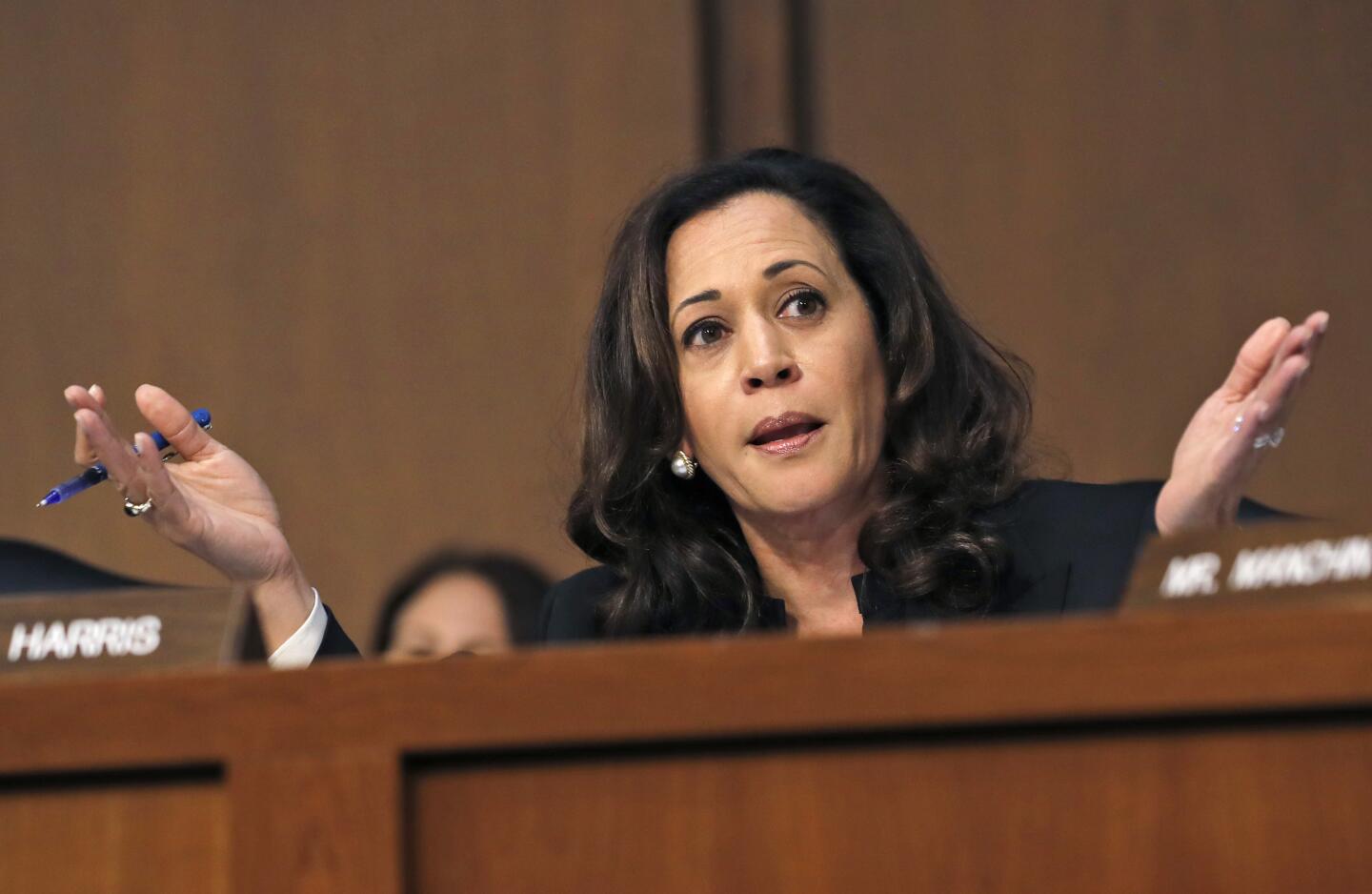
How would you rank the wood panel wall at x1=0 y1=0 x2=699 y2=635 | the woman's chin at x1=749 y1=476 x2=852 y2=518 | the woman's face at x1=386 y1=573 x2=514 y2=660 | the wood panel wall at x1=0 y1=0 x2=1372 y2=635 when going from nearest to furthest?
the woman's chin at x1=749 y1=476 x2=852 y2=518, the woman's face at x1=386 y1=573 x2=514 y2=660, the wood panel wall at x1=0 y1=0 x2=1372 y2=635, the wood panel wall at x1=0 y1=0 x2=699 y2=635

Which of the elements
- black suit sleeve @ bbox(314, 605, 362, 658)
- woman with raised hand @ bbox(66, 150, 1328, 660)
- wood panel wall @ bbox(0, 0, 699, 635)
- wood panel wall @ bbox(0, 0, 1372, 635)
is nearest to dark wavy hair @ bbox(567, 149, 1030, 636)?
woman with raised hand @ bbox(66, 150, 1328, 660)

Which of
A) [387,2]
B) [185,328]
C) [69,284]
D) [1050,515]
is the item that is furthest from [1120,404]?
[69,284]

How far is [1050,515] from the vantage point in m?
1.67

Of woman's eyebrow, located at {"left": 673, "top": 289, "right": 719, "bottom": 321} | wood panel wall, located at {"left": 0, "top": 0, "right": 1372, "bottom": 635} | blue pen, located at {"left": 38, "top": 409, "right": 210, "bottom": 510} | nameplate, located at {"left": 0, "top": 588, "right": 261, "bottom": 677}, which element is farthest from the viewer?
wood panel wall, located at {"left": 0, "top": 0, "right": 1372, "bottom": 635}

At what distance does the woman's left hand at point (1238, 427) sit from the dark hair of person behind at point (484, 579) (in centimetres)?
149

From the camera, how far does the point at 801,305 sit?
1.74m

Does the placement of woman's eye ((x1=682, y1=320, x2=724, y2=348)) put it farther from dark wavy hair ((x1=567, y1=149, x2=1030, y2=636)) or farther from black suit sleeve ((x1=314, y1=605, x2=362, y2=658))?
black suit sleeve ((x1=314, y1=605, x2=362, y2=658))

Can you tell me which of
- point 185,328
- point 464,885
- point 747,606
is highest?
point 185,328

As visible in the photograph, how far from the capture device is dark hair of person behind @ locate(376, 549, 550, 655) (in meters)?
2.65

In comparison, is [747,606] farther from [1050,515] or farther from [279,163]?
[279,163]

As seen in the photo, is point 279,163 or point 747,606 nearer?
point 747,606

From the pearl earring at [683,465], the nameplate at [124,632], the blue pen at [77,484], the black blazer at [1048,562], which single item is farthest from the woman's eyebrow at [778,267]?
the nameplate at [124,632]

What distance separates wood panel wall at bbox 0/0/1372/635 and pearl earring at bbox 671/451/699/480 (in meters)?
0.97

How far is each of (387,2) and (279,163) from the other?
0.38m
